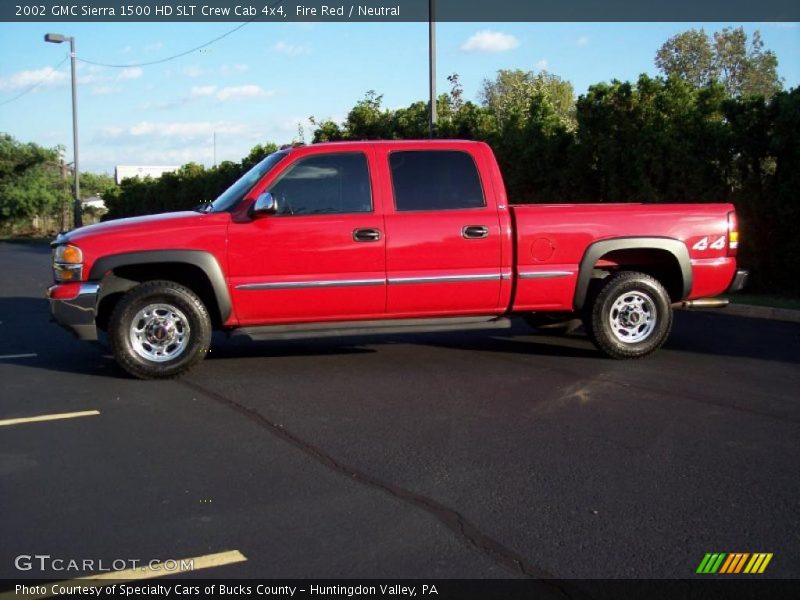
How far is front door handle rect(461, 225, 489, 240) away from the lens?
7.71m

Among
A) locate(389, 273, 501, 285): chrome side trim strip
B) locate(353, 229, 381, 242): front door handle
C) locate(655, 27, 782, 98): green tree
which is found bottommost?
locate(389, 273, 501, 285): chrome side trim strip

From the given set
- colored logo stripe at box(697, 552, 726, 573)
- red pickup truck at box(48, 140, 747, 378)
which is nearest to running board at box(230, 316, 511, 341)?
red pickup truck at box(48, 140, 747, 378)

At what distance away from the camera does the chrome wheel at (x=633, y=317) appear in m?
8.15

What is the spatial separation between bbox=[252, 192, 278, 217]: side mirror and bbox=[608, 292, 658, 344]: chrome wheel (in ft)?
10.9

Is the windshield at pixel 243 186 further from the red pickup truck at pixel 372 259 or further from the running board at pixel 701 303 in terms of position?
the running board at pixel 701 303

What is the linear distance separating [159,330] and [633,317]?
439 centimetres

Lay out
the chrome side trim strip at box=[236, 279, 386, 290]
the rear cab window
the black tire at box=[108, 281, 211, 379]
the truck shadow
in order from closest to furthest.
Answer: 1. the black tire at box=[108, 281, 211, 379]
2. the chrome side trim strip at box=[236, 279, 386, 290]
3. the rear cab window
4. the truck shadow

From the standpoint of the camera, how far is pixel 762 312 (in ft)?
36.9

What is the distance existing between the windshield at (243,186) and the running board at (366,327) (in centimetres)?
114

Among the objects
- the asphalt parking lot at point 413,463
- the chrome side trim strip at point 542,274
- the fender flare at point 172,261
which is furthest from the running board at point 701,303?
the fender flare at point 172,261

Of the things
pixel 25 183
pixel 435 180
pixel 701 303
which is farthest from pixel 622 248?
pixel 25 183

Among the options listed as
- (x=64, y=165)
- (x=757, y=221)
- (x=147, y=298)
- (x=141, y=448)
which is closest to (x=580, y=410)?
(x=141, y=448)

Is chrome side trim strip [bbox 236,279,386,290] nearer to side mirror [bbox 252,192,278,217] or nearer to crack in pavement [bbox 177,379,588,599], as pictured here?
side mirror [bbox 252,192,278,217]

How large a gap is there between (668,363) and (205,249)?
4.39 m
